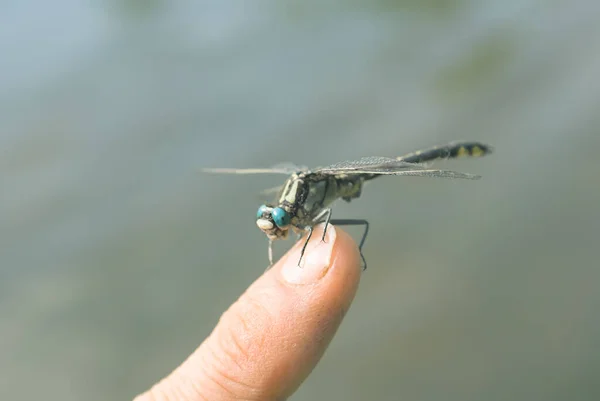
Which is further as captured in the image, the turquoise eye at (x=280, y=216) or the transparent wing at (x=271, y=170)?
the transparent wing at (x=271, y=170)

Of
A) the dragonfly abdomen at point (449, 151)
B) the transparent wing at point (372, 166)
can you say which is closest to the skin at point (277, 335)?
the transparent wing at point (372, 166)

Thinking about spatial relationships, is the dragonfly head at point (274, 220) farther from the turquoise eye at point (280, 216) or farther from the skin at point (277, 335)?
the skin at point (277, 335)

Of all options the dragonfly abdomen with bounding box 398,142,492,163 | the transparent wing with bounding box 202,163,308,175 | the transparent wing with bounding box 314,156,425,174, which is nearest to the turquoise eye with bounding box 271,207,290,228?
the transparent wing with bounding box 314,156,425,174

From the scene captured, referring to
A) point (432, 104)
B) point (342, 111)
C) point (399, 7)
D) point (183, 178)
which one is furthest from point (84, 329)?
point (399, 7)

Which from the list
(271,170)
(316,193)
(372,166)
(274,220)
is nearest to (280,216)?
(274,220)

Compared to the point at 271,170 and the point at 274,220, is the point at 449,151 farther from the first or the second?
the point at 274,220

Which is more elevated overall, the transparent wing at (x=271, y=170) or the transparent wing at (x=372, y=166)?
the transparent wing at (x=271, y=170)

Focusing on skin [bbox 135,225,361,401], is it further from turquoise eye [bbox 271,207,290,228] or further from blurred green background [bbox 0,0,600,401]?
blurred green background [bbox 0,0,600,401]

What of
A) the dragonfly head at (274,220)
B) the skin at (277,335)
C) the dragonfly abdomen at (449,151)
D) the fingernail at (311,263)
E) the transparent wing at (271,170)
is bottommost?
the skin at (277,335)
